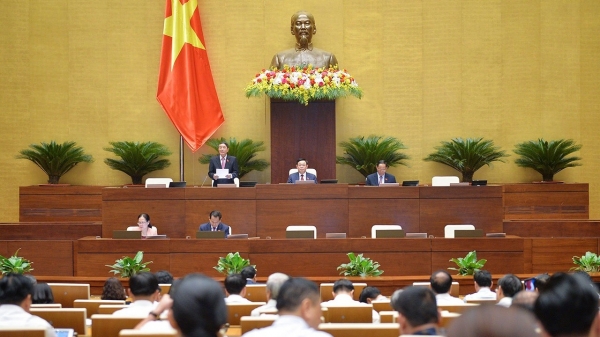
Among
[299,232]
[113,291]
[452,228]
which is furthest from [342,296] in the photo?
[452,228]

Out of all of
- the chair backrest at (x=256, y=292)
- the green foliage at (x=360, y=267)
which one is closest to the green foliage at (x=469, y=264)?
the green foliage at (x=360, y=267)

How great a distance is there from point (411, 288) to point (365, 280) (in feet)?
17.6

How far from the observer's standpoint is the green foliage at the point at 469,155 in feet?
41.1

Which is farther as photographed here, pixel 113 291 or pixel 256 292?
pixel 256 292

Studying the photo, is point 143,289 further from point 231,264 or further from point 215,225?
point 215,225

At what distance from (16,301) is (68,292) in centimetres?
266

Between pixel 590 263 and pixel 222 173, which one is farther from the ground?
pixel 222 173

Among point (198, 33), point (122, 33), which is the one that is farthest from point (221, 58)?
point (122, 33)

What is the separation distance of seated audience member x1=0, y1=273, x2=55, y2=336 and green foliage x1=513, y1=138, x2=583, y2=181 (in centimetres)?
994

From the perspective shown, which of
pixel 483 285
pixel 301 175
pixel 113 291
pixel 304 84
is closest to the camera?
pixel 113 291

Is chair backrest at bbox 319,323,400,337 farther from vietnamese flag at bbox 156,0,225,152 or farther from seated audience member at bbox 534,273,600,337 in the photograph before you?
vietnamese flag at bbox 156,0,225,152

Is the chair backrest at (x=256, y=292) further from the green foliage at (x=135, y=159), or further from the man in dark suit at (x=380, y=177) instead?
the green foliage at (x=135, y=159)

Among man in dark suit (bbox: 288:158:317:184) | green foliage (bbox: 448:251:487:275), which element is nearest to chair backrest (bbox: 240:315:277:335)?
green foliage (bbox: 448:251:487:275)

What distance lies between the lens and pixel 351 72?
13.7m
